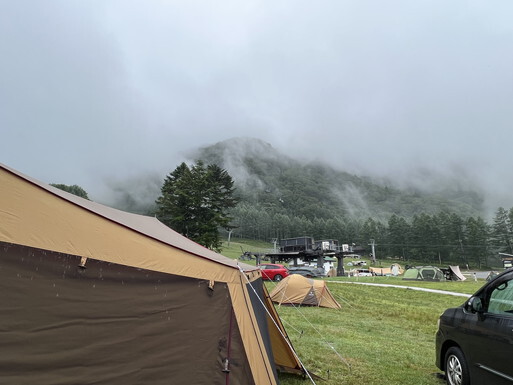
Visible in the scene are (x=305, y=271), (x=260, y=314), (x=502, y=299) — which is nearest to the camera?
(x=502, y=299)

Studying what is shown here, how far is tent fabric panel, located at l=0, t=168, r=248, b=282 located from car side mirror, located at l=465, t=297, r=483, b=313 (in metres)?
3.99

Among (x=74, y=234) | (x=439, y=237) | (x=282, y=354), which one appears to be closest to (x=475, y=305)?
(x=282, y=354)

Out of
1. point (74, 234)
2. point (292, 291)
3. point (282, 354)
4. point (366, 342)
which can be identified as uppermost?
point (74, 234)

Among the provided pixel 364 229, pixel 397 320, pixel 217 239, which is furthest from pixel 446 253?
pixel 397 320

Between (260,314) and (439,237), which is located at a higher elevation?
(439,237)

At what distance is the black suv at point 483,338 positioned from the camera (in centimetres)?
437

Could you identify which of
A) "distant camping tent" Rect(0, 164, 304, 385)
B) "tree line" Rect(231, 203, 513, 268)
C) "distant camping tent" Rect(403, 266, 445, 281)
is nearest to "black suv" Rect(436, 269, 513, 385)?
"distant camping tent" Rect(0, 164, 304, 385)

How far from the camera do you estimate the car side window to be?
15.6 feet

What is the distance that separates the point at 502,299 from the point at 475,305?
1.28 ft

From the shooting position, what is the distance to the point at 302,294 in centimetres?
1619

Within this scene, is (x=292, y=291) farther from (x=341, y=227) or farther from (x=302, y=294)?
(x=341, y=227)

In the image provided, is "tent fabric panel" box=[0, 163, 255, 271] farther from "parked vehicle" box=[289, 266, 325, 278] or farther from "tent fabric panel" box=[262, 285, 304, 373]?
"parked vehicle" box=[289, 266, 325, 278]

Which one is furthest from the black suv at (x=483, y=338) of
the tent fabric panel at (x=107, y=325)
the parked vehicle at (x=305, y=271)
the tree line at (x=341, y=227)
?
the tree line at (x=341, y=227)

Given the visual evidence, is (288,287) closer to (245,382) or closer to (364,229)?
(245,382)
